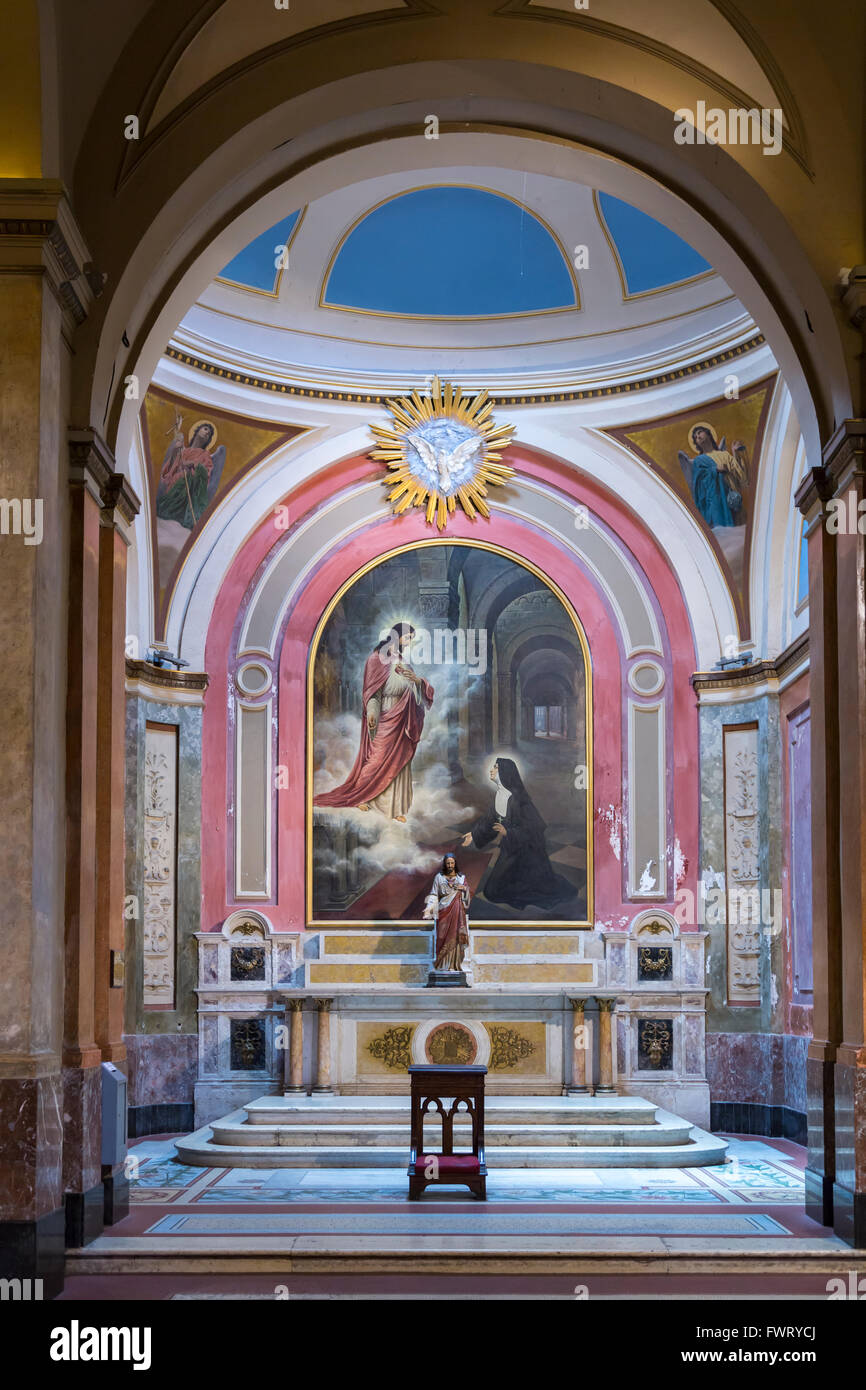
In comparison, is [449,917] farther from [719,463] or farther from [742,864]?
[719,463]

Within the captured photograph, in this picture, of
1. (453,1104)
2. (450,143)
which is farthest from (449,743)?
(450,143)

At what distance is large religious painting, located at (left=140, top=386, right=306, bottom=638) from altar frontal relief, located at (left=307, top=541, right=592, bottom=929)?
5.56 feet

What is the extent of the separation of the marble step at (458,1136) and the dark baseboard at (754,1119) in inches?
60.0

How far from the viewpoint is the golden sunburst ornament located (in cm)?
1570

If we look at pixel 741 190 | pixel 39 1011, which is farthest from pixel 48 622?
pixel 741 190

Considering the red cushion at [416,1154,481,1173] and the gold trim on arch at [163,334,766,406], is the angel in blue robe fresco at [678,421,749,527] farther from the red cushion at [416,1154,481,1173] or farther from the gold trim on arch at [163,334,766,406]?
the red cushion at [416,1154,481,1173]

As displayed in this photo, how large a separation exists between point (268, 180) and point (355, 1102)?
322 inches

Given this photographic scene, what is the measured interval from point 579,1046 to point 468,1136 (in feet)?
6.93

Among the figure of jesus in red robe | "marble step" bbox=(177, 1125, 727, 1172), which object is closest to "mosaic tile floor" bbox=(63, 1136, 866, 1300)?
"marble step" bbox=(177, 1125, 727, 1172)

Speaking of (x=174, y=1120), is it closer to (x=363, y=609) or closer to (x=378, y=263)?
(x=363, y=609)

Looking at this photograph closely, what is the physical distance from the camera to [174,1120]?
14.5 m

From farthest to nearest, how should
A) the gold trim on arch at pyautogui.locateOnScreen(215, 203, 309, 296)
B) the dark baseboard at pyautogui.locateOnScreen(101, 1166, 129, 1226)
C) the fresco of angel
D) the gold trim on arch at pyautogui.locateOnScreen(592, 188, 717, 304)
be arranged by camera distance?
1. the fresco of angel
2. the gold trim on arch at pyautogui.locateOnScreen(215, 203, 309, 296)
3. the gold trim on arch at pyautogui.locateOnScreen(592, 188, 717, 304)
4. the dark baseboard at pyautogui.locateOnScreen(101, 1166, 129, 1226)

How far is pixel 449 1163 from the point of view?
10281mm


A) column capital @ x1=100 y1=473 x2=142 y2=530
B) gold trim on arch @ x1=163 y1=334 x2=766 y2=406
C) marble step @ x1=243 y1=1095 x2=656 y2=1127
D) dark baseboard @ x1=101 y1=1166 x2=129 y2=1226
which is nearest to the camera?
dark baseboard @ x1=101 y1=1166 x2=129 y2=1226
